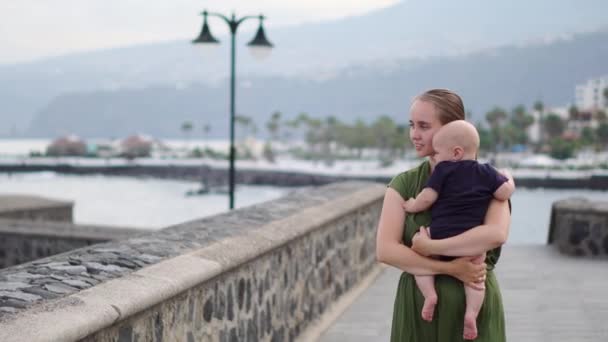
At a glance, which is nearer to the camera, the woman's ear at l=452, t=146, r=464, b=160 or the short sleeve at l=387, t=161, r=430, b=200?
the woman's ear at l=452, t=146, r=464, b=160

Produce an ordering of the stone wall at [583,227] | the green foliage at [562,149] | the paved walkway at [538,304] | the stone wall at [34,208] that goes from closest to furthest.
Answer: the paved walkway at [538,304]
the stone wall at [583,227]
the stone wall at [34,208]
the green foliage at [562,149]

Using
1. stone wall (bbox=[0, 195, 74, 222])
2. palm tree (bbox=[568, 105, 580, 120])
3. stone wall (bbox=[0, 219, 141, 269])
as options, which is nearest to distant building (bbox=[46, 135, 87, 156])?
palm tree (bbox=[568, 105, 580, 120])

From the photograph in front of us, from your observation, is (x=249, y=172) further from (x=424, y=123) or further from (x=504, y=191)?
(x=504, y=191)

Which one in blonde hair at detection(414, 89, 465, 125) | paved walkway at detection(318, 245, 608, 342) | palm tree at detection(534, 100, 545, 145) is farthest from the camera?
palm tree at detection(534, 100, 545, 145)

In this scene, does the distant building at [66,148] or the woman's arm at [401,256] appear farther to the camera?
the distant building at [66,148]

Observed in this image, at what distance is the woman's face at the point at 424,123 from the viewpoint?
2.80m

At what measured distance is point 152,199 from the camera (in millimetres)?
140000

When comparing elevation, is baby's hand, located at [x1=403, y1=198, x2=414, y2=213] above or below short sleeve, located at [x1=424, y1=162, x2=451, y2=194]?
below

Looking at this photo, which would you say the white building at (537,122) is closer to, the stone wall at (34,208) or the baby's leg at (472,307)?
the stone wall at (34,208)

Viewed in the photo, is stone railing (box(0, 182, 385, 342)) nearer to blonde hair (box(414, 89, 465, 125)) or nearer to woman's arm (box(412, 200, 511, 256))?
woman's arm (box(412, 200, 511, 256))

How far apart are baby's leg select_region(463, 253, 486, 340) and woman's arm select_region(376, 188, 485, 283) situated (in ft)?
0.11

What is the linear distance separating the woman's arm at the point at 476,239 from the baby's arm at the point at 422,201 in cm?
9

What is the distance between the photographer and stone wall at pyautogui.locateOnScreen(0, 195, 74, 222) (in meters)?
16.3

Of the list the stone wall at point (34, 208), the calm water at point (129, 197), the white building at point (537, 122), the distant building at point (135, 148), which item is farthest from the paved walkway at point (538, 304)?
the distant building at point (135, 148)
